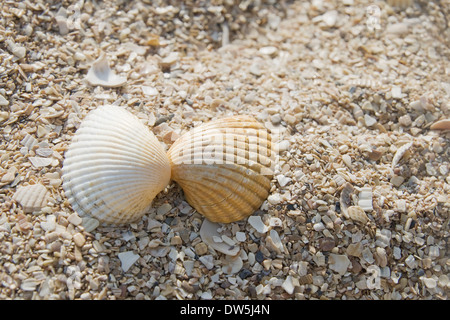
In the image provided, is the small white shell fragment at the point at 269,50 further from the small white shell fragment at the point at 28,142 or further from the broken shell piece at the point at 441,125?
the small white shell fragment at the point at 28,142

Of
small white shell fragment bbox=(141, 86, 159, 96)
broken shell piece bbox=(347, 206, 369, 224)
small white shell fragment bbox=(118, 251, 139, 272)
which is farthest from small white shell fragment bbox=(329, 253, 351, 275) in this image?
small white shell fragment bbox=(141, 86, 159, 96)

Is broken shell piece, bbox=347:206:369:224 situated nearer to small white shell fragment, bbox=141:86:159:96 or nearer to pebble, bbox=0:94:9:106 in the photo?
small white shell fragment, bbox=141:86:159:96

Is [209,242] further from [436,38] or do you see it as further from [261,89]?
[436,38]

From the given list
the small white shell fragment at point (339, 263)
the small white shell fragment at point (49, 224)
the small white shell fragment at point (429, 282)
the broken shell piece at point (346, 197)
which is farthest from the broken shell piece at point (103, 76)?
the small white shell fragment at point (429, 282)

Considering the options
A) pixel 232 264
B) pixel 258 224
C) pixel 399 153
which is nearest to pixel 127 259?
pixel 232 264

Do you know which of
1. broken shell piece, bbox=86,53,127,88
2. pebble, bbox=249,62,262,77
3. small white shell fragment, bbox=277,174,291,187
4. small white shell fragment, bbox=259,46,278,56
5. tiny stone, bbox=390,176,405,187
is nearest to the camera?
small white shell fragment, bbox=277,174,291,187

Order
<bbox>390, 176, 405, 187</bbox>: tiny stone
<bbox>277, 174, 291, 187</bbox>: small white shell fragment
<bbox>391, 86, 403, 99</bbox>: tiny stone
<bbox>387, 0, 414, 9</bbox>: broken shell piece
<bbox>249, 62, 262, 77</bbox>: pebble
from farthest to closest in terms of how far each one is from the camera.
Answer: <bbox>387, 0, 414, 9</bbox>: broken shell piece, <bbox>249, 62, 262, 77</bbox>: pebble, <bbox>391, 86, 403, 99</bbox>: tiny stone, <bbox>390, 176, 405, 187</bbox>: tiny stone, <bbox>277, 174, 291, 187</bbox>: small white shell fragment

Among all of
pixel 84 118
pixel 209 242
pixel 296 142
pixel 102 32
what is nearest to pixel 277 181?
pixel 296 142
